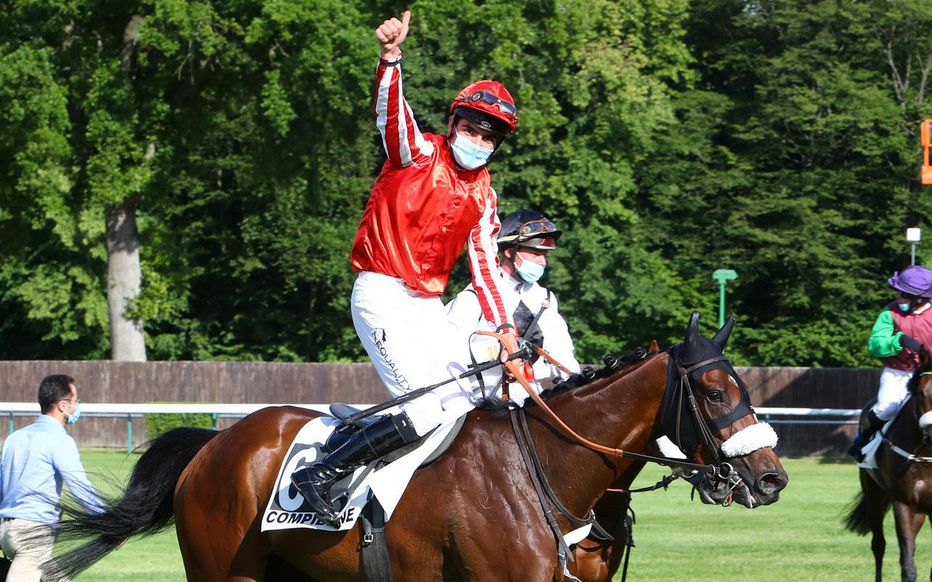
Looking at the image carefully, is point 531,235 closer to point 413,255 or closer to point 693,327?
point 413,255

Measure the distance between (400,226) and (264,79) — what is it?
71.3 feet

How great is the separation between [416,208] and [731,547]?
25.1 feet

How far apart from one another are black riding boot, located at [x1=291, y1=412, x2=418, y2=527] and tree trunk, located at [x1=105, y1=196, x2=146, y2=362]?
73.6 feet

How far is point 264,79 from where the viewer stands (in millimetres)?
26516

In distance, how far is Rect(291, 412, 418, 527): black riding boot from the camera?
540 centimetres

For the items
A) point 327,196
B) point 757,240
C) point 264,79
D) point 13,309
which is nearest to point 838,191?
point 757,240

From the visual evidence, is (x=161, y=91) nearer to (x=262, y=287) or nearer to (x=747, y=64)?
(x=262, y=287)

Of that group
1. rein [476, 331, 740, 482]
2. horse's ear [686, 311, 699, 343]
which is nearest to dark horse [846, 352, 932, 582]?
rein [476, 331, 740, 482]

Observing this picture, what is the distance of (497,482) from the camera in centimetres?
532

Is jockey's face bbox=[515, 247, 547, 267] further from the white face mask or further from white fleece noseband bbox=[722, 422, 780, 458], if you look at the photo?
white fleece noseband bbox=[722, 422, 780, 458]

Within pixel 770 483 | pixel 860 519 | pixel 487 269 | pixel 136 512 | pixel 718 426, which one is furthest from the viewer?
pixel 860 519

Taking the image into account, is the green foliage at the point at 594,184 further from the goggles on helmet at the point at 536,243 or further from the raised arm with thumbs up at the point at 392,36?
the raised arm with thumbs up at the point at 392,36

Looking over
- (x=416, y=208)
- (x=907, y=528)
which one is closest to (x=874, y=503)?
(x=907, y=528)

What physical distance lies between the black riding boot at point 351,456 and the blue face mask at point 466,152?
45.0 inches
